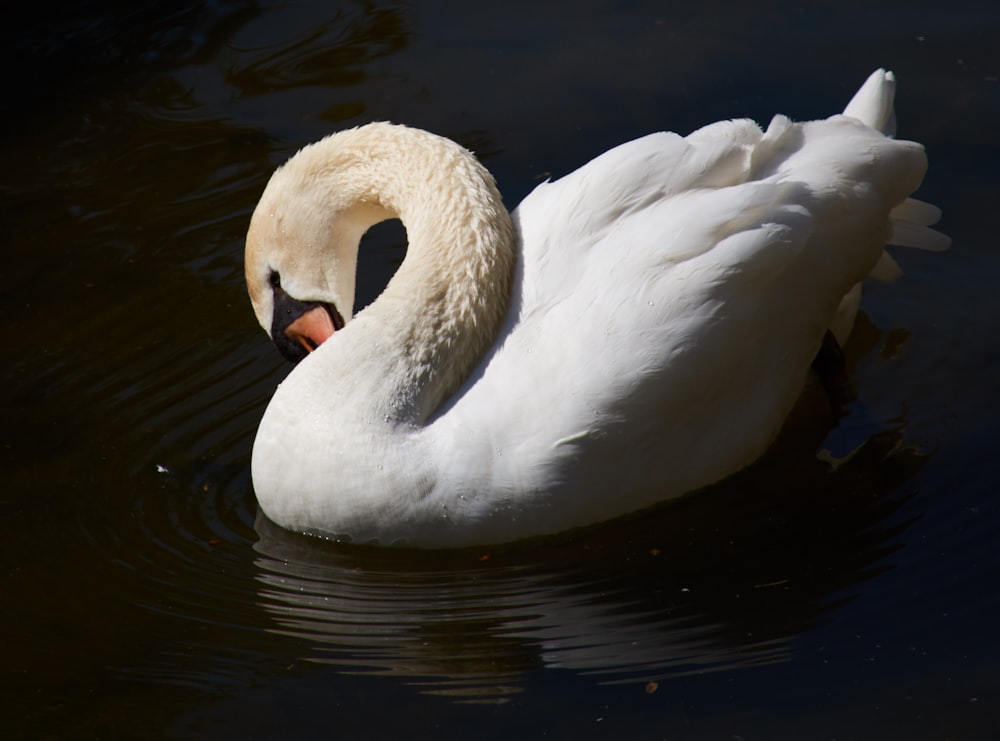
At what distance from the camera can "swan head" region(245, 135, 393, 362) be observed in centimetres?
539

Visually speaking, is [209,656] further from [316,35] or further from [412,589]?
[316,35]

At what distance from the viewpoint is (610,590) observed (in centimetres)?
450

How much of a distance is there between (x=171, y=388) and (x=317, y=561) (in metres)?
1.40

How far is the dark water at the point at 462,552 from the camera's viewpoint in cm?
410

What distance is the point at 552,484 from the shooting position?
15.0ft

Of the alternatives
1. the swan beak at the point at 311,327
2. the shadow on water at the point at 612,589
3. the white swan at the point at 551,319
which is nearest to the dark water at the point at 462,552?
the shadow on water at the point at 612,589

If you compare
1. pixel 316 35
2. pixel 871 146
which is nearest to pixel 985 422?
pixel 871 146

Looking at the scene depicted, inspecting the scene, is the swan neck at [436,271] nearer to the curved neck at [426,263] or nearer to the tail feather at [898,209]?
the curved neck at [426,263]

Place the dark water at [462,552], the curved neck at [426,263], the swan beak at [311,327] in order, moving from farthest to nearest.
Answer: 1. the swan beak at [311,327]
2. the curved neck at [426,263]
3. the dark water at [462,552]

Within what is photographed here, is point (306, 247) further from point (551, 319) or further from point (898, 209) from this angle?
point (898, 209)

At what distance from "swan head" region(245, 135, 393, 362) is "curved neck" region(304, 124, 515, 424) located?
0.07 ft

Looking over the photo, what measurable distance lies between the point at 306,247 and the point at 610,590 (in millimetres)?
1817

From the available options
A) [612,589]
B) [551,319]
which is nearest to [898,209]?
[551,319]

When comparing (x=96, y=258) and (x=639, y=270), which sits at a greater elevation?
(x=639, y=270)
